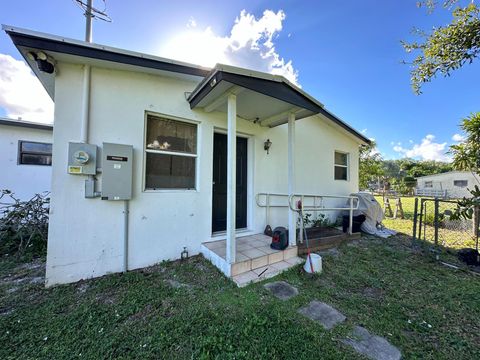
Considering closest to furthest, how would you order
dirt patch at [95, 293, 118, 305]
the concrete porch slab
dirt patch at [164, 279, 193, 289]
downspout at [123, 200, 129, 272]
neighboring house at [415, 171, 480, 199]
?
dirt patch at [95, 293, 118, 305] < dirt patch at [164, 279, 193, 289] < the concrete porch slab < downspout at [123, 200, 129, 272] < neighboring house at [415, 171, 480, 199]

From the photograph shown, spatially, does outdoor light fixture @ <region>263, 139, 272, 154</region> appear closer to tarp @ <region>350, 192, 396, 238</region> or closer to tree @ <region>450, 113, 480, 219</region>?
tarp @ <region>350, 192, 396, 238</region>

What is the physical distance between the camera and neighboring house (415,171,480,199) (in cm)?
Result: 2160

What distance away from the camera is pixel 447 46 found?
3514mm

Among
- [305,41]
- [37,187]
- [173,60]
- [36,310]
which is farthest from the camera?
[37,187]

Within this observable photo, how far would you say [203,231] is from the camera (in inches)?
144

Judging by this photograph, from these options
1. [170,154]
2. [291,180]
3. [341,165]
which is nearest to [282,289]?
[291,180]

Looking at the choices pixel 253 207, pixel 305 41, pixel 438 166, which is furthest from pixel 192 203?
pixel 438 166

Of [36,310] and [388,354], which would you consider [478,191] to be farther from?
[36,310]

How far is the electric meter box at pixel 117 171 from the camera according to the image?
2805 mm

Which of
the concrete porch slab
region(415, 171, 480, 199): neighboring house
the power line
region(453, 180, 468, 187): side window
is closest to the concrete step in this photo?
the concrete porch slab

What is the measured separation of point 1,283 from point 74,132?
93.2 inches

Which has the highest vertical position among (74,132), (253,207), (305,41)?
(305,41)

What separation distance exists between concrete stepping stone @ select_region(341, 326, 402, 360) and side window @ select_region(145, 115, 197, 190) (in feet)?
10.2

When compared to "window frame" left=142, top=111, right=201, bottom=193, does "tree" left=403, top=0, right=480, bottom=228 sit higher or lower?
higher
